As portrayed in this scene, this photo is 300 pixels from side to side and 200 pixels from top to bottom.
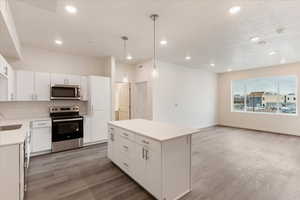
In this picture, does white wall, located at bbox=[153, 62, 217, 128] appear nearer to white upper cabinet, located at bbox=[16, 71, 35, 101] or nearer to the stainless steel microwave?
the stainless steel microwave

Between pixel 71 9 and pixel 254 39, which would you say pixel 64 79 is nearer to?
pixel 71 9

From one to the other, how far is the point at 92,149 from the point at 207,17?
4.21m

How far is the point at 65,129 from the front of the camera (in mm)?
3957

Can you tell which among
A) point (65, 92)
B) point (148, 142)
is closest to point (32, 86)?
point (65, 92)

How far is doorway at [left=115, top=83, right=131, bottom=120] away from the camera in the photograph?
6145 mm

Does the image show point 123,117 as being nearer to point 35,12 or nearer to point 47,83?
point 47,83

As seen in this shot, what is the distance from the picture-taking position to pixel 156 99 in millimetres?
5262

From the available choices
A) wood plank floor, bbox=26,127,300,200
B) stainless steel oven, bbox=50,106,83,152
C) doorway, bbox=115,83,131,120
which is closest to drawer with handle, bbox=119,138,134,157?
wood plank floor, bbox=26,127,300,200

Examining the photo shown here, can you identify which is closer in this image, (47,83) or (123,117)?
(47,83)

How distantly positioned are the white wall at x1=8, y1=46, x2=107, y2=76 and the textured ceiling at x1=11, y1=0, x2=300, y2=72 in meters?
0.34

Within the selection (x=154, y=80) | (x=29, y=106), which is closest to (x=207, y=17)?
(x=154, y=80)

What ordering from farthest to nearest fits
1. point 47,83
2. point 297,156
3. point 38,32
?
point 47,83 → point 297,156 → point 38,32

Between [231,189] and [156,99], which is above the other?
[156,99]

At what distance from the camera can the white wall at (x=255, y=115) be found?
561cm
